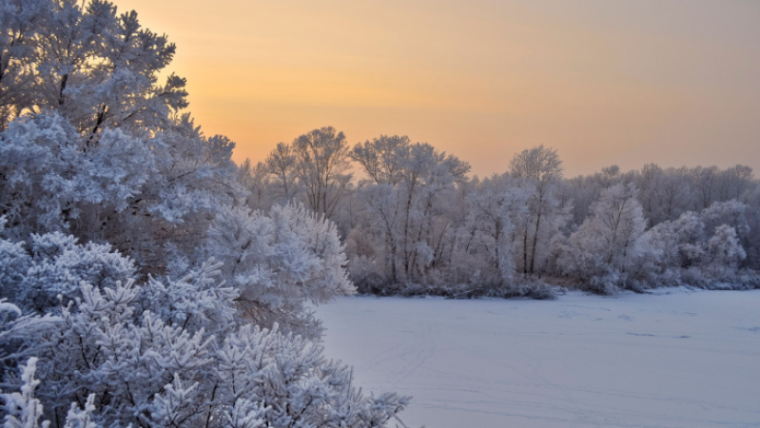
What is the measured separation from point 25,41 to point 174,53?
2043 mm

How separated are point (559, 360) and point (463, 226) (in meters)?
17.2

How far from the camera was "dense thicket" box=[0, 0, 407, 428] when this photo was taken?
120 inches

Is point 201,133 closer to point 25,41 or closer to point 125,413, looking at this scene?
point 25,41

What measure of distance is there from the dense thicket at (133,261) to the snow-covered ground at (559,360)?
13.8 ft

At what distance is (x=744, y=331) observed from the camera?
16.9 m

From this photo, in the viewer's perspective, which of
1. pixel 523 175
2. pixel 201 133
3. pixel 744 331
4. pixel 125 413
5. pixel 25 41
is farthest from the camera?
pixel 523 175

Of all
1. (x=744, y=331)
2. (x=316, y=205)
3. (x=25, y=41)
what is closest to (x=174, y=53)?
(x=25, y=41)

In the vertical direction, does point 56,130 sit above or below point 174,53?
below

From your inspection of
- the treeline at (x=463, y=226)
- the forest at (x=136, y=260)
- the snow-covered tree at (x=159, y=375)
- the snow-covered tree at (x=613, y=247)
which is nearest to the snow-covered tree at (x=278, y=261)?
the forest at (x=136, y=260)

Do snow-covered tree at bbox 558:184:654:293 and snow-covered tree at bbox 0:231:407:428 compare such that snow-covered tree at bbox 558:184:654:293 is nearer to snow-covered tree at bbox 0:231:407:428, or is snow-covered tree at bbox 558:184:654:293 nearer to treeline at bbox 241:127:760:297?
treeline at bbox 241:127:760:297

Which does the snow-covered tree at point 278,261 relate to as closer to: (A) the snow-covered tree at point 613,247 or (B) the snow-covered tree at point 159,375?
(B) the snow-covered tree at point 159,375

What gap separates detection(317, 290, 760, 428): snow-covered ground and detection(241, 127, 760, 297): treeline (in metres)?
4.09

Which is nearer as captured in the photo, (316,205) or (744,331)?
(744,331)

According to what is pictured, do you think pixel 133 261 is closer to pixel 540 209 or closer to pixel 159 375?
pixel 159 375
